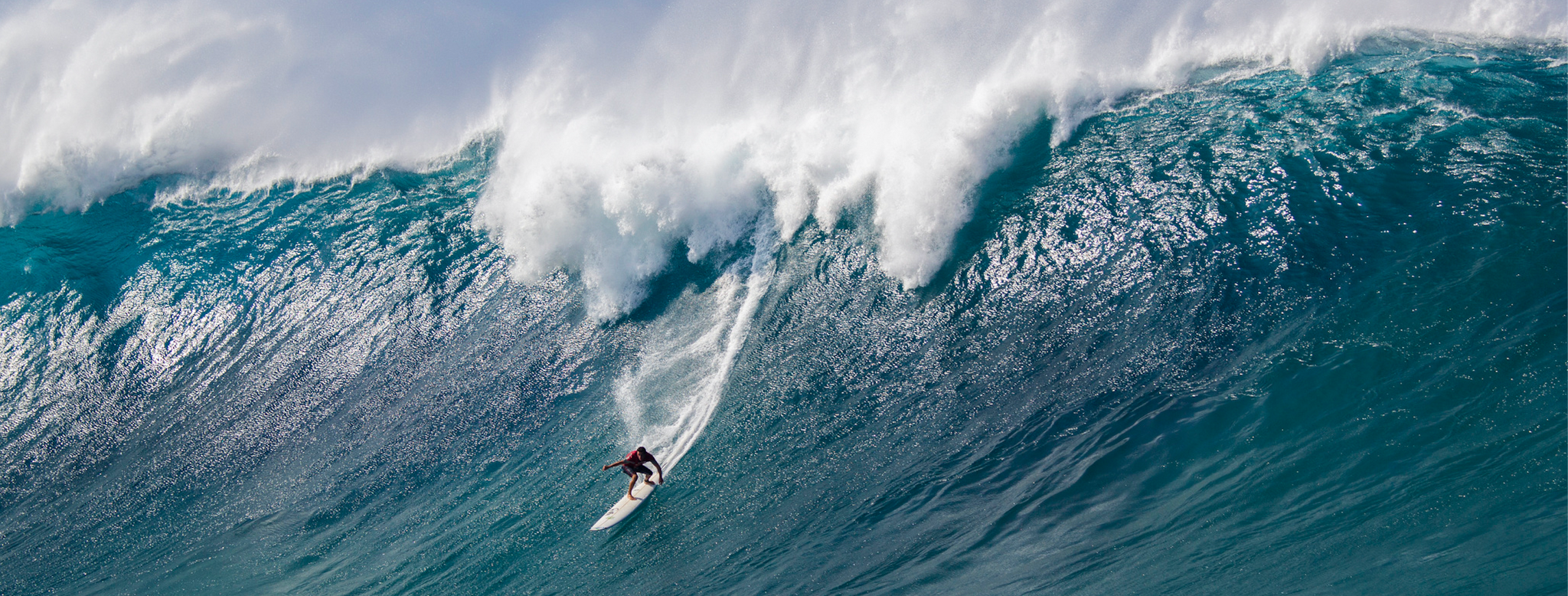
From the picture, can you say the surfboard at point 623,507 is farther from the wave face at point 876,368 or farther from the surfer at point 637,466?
the wave face at point 876,368

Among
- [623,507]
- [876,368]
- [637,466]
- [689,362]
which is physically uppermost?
[689,362]

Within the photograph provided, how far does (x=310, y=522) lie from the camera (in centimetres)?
1102

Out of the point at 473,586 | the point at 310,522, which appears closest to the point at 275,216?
the point at 310,522

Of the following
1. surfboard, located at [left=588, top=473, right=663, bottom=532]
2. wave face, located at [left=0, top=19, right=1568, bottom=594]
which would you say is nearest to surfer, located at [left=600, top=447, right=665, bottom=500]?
surfboard, located at [left=588, top=473, right=663, bottom=532]

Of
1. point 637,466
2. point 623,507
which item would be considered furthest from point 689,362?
point 623,507

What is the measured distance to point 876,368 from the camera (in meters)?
10.9

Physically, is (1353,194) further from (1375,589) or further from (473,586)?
(473,586)

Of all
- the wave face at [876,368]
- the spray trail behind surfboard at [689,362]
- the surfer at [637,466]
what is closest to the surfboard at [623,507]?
the surfer at [637,466]

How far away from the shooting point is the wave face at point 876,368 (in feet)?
26.7

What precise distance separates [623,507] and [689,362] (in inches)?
114

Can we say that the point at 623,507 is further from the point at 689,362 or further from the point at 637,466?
the point at 689,362

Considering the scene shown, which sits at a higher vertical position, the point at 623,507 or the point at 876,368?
the point at 623,507

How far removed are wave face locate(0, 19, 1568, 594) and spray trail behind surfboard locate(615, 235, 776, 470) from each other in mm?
69

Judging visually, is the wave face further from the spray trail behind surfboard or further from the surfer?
the surfer
